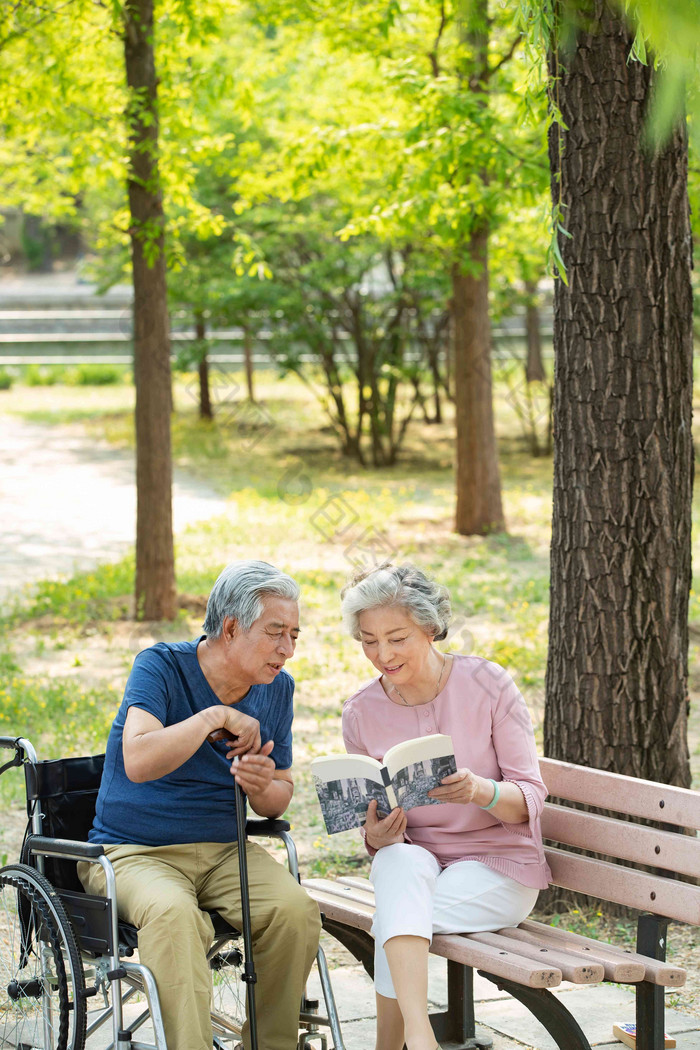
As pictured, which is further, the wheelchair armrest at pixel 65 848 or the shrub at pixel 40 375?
the shrub at pixel 40 375

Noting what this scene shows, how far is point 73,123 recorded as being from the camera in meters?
8.34

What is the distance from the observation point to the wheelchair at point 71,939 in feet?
8.84

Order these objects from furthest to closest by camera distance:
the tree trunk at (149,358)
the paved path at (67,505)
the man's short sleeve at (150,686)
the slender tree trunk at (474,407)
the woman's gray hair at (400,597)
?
1. the slender tree trunk at (474,407)
2. the paved path at (67,505)
3. the tree trunk at (149,358)
4. the woman's gray hair at (400,597)
5. the man's short sleeve at (150,686)

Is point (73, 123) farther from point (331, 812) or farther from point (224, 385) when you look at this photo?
point (224, 385)

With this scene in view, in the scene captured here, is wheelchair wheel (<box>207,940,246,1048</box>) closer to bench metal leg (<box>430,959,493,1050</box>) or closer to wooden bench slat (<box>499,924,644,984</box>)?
bench metal leg (<box>430,959,493,1050</box>)

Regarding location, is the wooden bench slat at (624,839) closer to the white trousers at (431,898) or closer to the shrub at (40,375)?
the white trousers at (431,898)

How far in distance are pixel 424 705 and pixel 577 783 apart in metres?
0.46

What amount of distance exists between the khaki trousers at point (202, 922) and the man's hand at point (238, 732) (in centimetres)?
32

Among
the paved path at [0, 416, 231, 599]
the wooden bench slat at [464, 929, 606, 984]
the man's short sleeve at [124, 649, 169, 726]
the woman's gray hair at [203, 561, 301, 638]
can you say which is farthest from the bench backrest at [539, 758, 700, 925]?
the paved path at [0, 416, 231, 599]

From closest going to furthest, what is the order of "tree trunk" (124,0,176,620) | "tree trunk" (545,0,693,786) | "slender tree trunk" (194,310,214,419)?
"tree trunk" (545,0,693,786) < "tree trunk" (124,0,176,620) < "slender tree trunk" (194,310,214,419)

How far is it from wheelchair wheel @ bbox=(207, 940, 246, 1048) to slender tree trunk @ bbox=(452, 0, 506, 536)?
26.1 feet

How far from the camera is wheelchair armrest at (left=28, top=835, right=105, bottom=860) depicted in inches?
109

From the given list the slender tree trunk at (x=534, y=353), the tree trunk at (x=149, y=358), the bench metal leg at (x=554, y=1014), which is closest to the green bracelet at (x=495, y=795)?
the bench metal leg at (x=554, y=1014)

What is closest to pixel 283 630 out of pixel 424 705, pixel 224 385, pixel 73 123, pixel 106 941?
pixel 424 705
